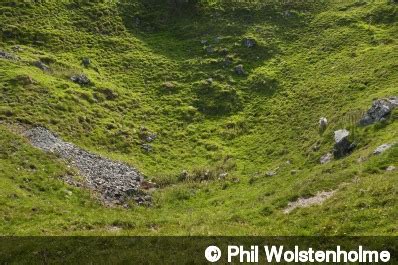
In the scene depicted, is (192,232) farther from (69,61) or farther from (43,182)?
(69,61)

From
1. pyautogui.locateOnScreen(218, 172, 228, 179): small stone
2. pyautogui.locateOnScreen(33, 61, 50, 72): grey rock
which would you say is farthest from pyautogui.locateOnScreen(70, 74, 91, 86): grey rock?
pyautogui.locateOnScreen(218, 172, 228, 179): small stone

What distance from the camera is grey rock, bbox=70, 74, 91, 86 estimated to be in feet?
183

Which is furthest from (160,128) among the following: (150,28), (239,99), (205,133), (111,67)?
(150,28)

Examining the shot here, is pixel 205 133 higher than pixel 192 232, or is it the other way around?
pixel 205 133

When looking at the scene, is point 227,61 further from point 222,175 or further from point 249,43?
point 222,175

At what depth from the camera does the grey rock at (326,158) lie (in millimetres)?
37531

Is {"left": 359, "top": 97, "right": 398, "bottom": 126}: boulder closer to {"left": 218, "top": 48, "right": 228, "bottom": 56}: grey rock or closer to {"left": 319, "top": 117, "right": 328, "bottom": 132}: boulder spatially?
{"left": 319, "top": 117, "right": 328, "bottom": 132}: boulder

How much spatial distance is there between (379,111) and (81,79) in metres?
36.8

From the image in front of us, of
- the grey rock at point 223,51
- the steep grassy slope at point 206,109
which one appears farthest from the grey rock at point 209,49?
the grey rock at point 223,51

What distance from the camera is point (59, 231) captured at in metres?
26.3

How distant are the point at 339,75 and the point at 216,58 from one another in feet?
63.4

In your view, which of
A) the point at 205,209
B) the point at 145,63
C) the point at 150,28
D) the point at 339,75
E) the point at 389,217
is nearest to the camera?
the point at 389,217

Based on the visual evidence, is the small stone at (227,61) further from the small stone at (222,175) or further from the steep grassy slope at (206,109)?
the small stone at (222,175)

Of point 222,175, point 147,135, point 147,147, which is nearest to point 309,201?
point 222,175
